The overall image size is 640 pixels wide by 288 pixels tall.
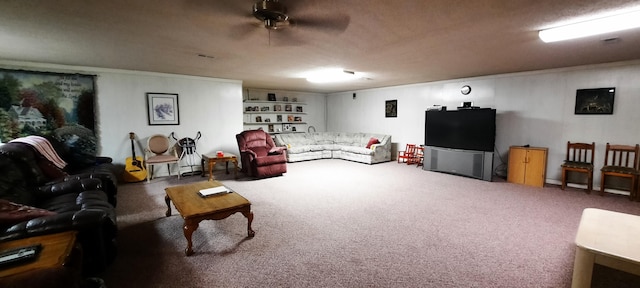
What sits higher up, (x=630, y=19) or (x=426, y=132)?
(x=630, y=19)

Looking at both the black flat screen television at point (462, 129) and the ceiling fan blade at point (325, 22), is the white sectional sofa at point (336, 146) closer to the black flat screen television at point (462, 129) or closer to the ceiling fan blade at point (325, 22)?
the black flat screen television at point (462, 129)

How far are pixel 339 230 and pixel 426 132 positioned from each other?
4.14 metres

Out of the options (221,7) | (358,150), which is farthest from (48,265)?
(358,150)

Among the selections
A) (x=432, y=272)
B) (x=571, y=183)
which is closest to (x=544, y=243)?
(x=432, y=272)

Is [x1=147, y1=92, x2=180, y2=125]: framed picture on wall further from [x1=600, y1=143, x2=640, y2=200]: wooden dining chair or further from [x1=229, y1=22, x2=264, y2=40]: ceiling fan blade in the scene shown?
[x1=600, y1=143, x2=640, y2=200]: wooden dining chair

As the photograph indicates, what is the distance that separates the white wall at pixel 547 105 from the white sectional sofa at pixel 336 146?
905mm

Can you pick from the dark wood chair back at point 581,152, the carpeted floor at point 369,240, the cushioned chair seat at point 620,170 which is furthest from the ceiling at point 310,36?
the carpeted floor at point 369,240

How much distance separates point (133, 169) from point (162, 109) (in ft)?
4.31

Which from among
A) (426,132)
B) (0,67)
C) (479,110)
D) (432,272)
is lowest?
(432,272)

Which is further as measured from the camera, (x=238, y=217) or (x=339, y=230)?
(x=238, y=217)

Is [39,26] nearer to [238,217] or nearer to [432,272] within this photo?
[238,217]

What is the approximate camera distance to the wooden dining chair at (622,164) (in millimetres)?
3912

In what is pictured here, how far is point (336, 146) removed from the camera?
26.4 ft

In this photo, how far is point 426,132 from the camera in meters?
6.18
